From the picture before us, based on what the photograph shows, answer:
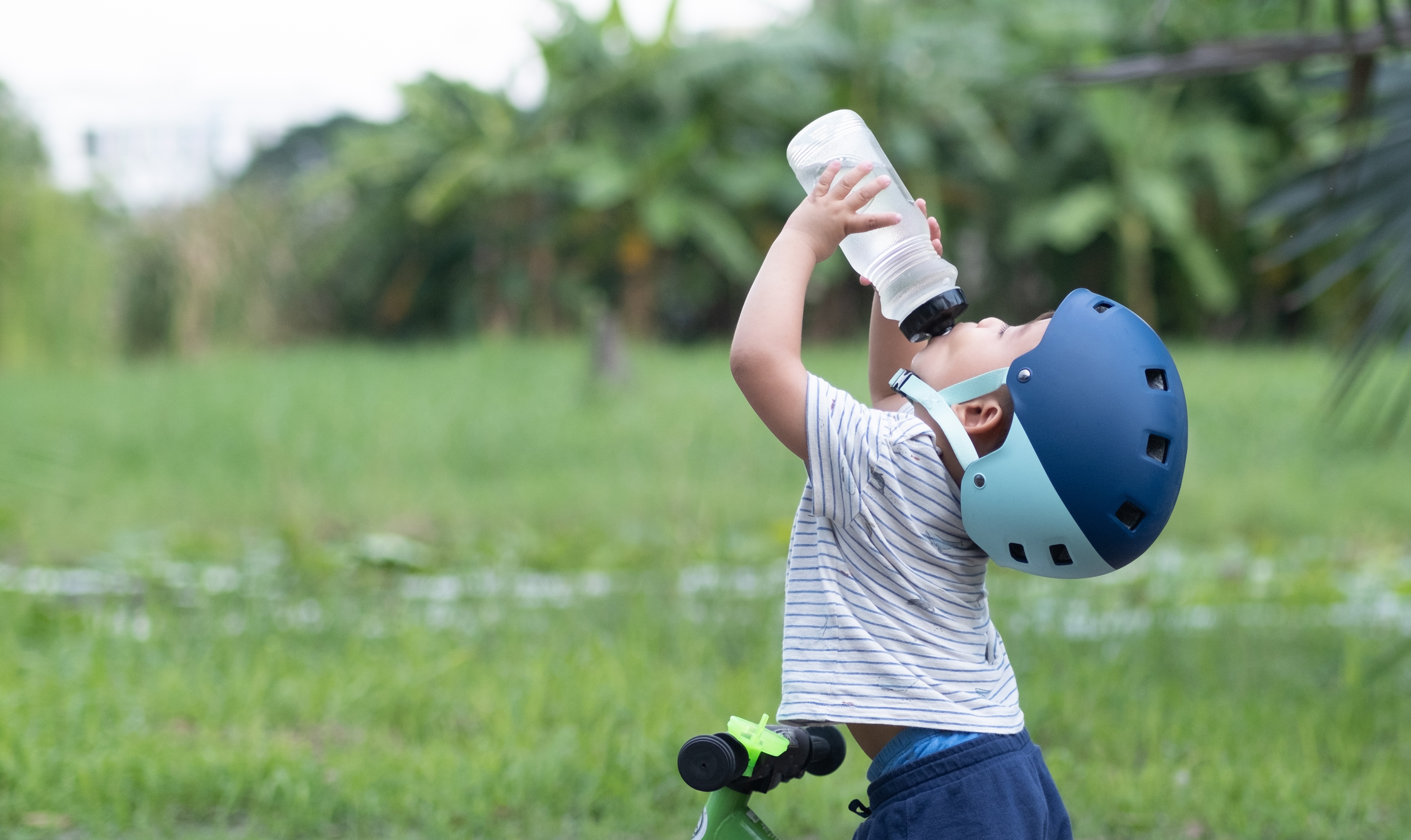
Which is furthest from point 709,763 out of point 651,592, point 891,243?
point 651,592

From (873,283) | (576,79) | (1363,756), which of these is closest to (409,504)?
(1363,756)

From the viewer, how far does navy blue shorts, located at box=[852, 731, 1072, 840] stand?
160cm

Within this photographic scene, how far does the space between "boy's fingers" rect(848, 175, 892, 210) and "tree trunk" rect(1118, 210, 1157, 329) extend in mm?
12128

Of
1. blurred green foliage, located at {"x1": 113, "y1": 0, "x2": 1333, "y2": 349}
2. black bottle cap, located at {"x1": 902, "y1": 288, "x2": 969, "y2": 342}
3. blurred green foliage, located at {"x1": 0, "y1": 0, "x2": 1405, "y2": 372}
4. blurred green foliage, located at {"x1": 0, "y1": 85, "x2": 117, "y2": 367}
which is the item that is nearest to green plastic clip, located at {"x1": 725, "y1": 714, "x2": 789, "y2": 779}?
black bottle cap, located at {"x1": 902, "y1": 288, "x2": 969, "y2": 342}

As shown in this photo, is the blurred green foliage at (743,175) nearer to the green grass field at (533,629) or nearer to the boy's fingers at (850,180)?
the green grass field at (533,629)

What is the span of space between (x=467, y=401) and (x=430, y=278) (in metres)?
5.64

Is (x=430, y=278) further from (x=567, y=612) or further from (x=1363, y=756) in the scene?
(x=1363, y=756)

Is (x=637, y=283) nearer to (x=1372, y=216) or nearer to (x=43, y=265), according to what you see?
(x=43, y=265)

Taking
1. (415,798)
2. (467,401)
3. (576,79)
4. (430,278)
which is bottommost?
(415,798)

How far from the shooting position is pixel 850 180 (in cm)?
162

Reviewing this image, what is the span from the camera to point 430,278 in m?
13.9

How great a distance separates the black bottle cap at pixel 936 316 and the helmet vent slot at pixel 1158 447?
0.29 meters

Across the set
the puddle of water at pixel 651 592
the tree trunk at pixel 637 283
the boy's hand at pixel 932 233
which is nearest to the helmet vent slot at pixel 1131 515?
the boy's hand at pixel 932 233

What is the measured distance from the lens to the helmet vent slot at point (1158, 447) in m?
1.58
